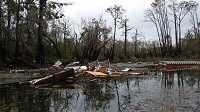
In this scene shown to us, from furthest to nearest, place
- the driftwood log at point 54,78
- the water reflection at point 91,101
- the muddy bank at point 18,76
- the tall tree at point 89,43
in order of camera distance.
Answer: the tall tree at point 89,43, the muddy bank at point 18,76, the driftwood log at point 54,78, the water reflection at point 91,101

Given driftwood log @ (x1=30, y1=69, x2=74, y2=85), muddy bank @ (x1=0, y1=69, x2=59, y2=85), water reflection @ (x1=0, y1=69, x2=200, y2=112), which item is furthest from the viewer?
muddy bank @ (x1=0, y1=69, x2=59, y2=85)

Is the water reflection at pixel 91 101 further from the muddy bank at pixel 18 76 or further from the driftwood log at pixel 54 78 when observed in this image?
the muddy bank at pixel 18 76

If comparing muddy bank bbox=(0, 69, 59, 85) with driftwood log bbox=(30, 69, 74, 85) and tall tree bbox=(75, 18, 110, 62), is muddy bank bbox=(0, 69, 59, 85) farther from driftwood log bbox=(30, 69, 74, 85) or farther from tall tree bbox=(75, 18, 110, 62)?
tall tree bbox=(75, 18, 110, 62)

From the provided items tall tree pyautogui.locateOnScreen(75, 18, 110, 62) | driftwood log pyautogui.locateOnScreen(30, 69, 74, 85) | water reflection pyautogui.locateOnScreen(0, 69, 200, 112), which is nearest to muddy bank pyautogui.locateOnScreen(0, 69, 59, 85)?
driftwood log pyautogui.locateOnScreen(30, 69, 74, 85)

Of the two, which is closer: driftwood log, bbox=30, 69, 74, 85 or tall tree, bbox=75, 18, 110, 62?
driftwood log, bbox=30, 69, 74, 85

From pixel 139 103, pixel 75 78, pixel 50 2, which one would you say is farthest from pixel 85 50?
pixel 139 103

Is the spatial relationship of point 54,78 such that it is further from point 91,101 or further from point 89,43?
point 89,43

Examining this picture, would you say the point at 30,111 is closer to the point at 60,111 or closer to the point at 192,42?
the point at 60,111

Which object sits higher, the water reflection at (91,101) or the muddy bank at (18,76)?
the muddy bank at (18,76)

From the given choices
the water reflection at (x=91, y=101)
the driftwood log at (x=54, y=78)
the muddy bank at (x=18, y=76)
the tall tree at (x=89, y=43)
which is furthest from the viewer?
the tall tree at (x=89, y=43)

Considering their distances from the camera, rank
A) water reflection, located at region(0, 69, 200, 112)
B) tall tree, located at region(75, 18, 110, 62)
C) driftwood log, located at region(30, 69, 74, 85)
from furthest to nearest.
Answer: tall tree, located at region(75, 18, 110, 62) → driftwood log, located at region(30, 69, 74, 85) → water reflection, located at region(0, 69, 200, 112)

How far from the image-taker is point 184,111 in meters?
7.52

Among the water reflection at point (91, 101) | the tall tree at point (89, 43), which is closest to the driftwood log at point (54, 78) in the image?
the water reflection at point (91, 101)

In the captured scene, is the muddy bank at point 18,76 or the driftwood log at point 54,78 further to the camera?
the muddy bank at point 18,76
